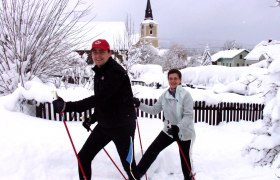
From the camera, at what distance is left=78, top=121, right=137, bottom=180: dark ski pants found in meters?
3.27

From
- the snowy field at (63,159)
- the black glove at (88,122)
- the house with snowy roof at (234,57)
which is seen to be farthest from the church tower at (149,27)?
the black glove at (88,122)

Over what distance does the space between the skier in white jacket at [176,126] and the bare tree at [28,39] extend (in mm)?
4433

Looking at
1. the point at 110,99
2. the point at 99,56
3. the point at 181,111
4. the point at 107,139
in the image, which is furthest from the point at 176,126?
the point at 99,56

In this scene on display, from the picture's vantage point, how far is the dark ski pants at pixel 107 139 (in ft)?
10.7

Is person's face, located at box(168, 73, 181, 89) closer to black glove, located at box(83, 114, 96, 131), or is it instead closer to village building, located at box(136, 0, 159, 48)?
black glove, located at box(83, 114, 96, 131)

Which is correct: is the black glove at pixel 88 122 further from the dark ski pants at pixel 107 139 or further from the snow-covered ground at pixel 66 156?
the snow-covered ground at pixel 66 156

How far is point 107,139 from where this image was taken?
3.40m

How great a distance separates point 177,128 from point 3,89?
19.3 feet

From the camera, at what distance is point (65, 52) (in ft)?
26.6

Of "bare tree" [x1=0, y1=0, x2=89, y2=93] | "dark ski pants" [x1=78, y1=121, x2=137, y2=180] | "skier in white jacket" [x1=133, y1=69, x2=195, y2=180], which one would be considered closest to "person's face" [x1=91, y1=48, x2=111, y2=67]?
"dark ski pants" [x1=78, y1=121, x2=137, y2=180]

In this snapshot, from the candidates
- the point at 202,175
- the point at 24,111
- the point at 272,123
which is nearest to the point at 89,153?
the point at 202,175

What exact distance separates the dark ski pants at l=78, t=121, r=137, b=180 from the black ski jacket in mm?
84

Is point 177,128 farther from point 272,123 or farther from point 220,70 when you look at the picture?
point 220,70

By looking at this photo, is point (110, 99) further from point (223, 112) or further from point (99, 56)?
point (223, 112)
